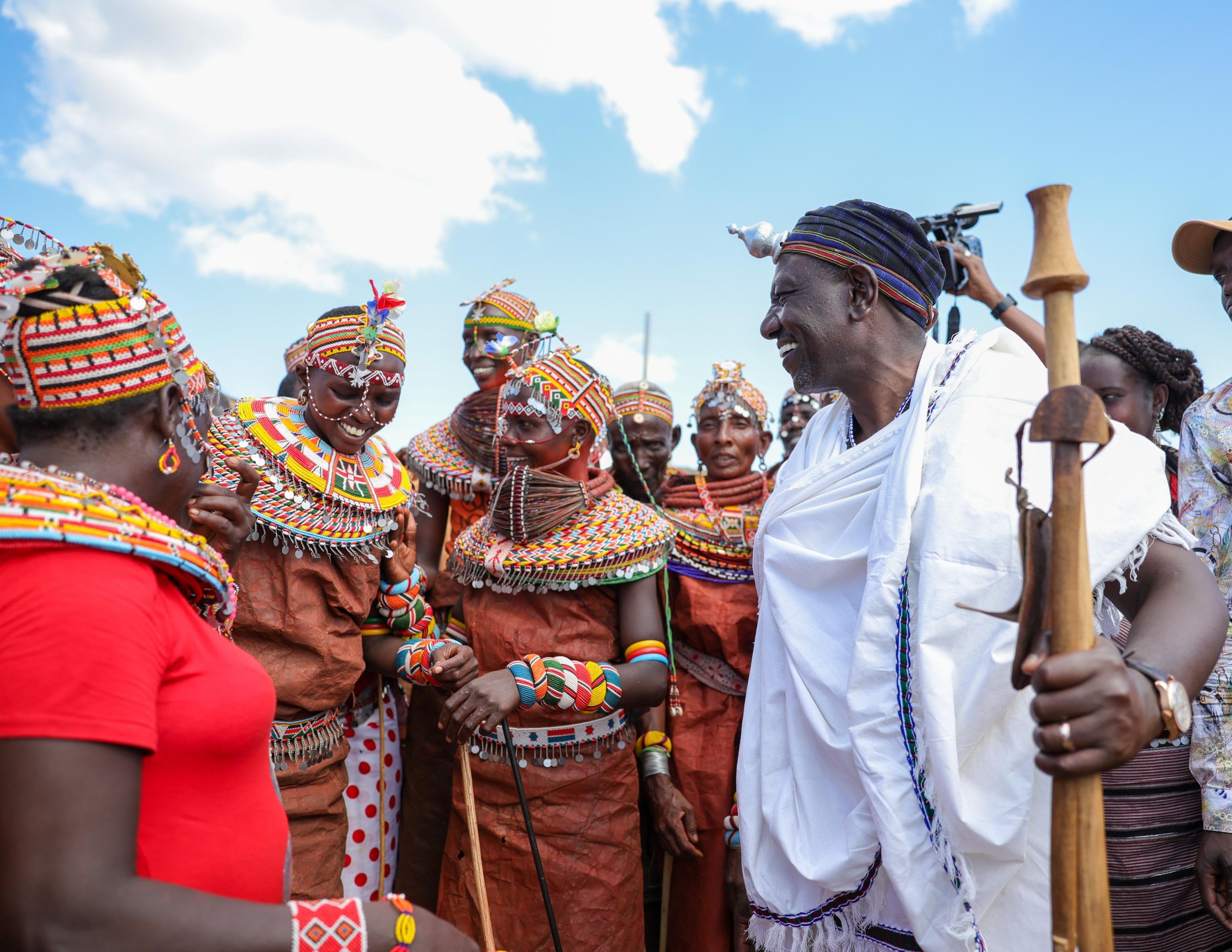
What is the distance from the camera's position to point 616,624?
3.68 meters

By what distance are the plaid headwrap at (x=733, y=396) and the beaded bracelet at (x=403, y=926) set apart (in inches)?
140

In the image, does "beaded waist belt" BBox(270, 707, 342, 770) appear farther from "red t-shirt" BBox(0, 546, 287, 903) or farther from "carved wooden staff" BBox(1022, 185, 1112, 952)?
"carved wooden staff" BBox(1022, 185, 1112, 952)

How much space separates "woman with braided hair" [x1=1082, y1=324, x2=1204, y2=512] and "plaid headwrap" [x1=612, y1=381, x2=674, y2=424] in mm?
2456

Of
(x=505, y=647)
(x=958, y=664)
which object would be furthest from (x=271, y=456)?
(x=958, y=664)

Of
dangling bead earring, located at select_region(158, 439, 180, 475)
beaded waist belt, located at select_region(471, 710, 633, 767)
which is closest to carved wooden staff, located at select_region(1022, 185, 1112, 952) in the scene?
dangling bead earring, located at select_region(158, 439, 180, 475)

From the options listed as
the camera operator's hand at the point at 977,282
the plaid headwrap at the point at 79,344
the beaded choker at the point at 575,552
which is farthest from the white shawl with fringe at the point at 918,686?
the camera operator's hand at the point at 977,282

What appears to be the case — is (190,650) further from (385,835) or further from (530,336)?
(530,336)

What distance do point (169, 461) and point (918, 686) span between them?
5.62 ft

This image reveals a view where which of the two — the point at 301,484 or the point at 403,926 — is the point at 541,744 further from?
the point at 403,926

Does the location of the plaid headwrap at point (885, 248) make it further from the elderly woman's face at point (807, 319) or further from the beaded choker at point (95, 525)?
the beaded choker at point (95, 525)

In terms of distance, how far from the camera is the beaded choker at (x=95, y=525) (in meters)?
1.40

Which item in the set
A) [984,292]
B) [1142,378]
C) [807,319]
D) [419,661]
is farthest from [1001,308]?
[419,661]

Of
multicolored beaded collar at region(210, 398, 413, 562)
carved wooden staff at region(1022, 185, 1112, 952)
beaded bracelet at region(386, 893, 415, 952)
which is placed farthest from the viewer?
multicolored beaded collar at region(210, 398, 413, 562)

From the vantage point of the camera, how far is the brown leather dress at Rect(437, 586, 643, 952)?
343 centimetres
